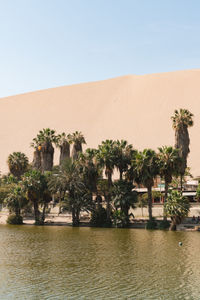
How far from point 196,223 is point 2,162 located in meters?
87.1

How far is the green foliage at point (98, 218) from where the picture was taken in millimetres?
54094

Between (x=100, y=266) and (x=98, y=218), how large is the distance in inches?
1000

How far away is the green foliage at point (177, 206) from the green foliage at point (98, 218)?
9650 millimetres

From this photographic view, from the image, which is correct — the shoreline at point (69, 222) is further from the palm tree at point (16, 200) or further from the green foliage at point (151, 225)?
the palm tree at point (16, 200)

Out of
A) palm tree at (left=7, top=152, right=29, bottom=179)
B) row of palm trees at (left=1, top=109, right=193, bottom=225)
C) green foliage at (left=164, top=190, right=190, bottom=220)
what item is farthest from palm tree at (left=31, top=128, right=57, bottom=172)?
green foliage at (left=164, top=190, right=190, bottom=220)

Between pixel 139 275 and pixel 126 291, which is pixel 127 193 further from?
pixel 126 291

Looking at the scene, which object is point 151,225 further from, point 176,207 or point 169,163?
point 169,163

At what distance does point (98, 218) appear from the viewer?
5425cm

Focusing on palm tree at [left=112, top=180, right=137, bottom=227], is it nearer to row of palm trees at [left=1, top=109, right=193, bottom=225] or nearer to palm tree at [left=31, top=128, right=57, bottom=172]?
row of palm trees at [left=1, top=109, right=193, bottom=225]

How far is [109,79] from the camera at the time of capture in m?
164

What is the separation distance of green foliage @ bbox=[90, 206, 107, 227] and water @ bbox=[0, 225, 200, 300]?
8023mm

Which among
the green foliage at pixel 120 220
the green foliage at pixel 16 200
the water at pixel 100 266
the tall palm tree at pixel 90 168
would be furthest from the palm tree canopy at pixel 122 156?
the green foliage at pixel 16 200

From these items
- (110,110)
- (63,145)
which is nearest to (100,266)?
(63,145)

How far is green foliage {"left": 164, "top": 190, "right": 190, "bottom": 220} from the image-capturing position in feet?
156
